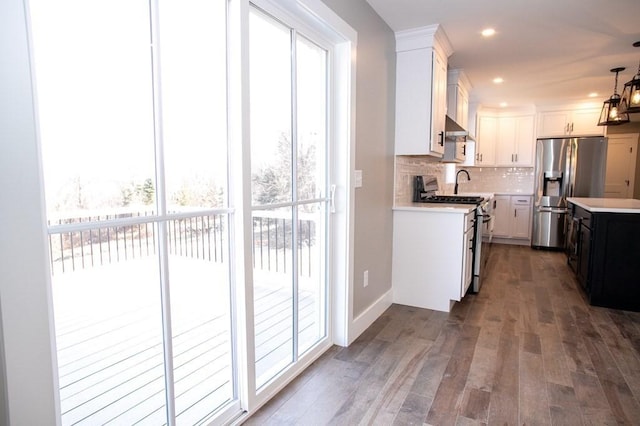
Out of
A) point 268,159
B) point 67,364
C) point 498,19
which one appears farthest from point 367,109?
point 67,364

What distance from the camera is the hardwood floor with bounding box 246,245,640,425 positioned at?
1815mm

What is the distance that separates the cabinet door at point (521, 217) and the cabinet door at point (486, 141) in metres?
0.83

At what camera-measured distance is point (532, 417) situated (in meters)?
1.79

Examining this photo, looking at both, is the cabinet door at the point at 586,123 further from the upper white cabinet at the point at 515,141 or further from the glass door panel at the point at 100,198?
the glass door panel at the point at 100,198

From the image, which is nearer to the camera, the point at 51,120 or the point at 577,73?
the point at 51,120

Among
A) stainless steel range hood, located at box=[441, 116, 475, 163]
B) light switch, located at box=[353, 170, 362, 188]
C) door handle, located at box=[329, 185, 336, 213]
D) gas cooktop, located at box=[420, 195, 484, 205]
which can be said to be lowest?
gas cooktop, located at box=[420, 195, 484, 205]

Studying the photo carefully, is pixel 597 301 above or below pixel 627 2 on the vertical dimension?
below

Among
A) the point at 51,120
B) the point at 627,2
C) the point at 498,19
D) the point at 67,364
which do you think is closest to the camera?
the point at 51,120

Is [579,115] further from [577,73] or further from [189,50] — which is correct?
[189,50]

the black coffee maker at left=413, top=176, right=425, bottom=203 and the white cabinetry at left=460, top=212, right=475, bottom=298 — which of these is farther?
the black coffee maker at left=413, top=176, right=425, bottom=203

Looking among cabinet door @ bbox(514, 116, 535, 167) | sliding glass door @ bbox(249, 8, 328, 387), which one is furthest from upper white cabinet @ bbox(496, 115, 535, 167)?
sliding glass door @ bbox(249, 8, 328, 387)

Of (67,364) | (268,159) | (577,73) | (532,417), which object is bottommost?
(532,417)

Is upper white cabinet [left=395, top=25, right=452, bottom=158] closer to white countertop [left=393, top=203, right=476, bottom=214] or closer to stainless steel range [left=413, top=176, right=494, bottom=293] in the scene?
white countertop [left=393, top=203, right=476, bottom=214]

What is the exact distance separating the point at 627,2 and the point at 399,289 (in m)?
2.81
